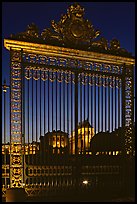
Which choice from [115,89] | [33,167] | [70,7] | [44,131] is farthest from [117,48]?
[33,167]

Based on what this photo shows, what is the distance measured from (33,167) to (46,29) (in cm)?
324

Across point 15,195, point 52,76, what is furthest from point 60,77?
point 15,195

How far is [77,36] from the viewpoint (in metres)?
7.97

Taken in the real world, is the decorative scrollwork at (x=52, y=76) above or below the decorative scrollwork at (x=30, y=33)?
below

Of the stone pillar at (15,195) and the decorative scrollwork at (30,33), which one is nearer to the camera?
the stone pillar at (15,195)

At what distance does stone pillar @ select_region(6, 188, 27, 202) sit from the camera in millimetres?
6725

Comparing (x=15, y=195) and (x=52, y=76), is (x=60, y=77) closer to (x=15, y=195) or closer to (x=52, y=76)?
(x=52, y=76)

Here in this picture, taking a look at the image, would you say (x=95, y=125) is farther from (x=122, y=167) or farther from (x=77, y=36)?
(x=77, y=36)

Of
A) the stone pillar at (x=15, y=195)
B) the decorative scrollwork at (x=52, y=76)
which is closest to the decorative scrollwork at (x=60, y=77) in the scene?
the decorative scrollwork at (x=52, y=76)

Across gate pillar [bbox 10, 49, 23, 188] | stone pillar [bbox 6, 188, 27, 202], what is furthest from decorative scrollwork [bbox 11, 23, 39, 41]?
stone pillar [bbox 6, 188, 27, 202]

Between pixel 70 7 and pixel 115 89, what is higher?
pixel 70 7

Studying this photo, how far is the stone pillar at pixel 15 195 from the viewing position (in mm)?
6725

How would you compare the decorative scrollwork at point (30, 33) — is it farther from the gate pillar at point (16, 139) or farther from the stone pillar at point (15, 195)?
the stone pillar at point (15, 195)

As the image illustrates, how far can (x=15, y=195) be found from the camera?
674cm
